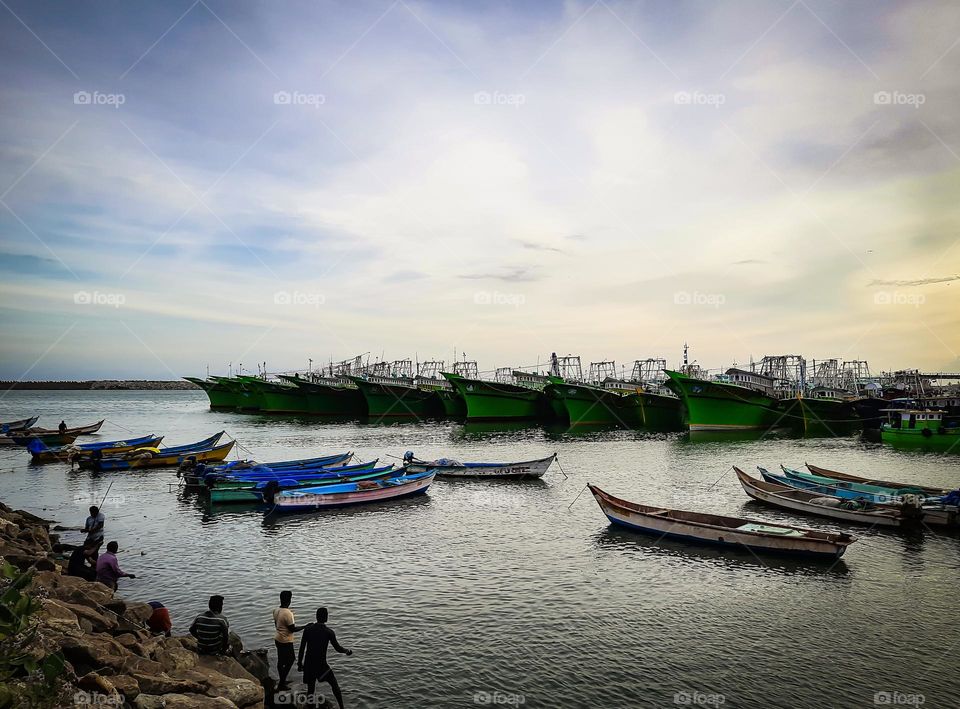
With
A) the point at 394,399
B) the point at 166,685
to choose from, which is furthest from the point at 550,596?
the point at 394,399

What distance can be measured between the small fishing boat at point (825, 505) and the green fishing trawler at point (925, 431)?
79.1ft

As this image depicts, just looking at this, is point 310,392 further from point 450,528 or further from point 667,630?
point 667,630

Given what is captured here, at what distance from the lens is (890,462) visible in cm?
3681

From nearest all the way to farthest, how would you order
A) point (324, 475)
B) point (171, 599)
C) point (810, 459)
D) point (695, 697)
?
point (695, 697)
point (171, 599)
point (324, 475)
point (810, 459)

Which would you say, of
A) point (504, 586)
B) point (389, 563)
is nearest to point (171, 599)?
point (389, 563)

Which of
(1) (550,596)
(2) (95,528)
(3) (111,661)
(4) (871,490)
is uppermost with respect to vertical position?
(2) (95,528)

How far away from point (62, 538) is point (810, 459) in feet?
133

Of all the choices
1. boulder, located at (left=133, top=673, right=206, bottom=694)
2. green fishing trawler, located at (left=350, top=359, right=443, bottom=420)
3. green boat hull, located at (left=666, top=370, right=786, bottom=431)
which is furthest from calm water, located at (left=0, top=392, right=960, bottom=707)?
green fishing trawler, located at (left=350, top=359, right=443, bottom=420)

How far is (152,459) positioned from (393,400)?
4394 centimetres

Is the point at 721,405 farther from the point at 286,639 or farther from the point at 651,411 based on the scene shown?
the point at 286,639

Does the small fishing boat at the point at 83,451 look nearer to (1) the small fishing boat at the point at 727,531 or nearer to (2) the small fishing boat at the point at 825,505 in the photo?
(1) the small fishing boat at the point at 727,531

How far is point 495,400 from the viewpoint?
69.9 m

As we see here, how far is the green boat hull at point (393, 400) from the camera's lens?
77.3 metres

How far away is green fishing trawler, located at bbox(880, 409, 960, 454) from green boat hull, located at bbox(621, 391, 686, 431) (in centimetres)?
2180
